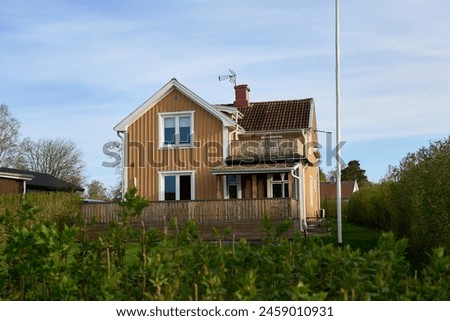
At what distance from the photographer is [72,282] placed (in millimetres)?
4230

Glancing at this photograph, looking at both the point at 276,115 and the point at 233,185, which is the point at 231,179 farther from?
the point at 276,115

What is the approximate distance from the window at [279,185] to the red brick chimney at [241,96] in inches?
243

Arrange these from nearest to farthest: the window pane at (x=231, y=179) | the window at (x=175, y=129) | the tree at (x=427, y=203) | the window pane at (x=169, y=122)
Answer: the tree at (x=427, y=203) → the window pane at (x=231, y=179) → the window at (x=175, y=129) → the window pane at (x=169, y=122)

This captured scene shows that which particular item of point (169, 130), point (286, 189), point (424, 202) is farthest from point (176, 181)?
point (424, 202)

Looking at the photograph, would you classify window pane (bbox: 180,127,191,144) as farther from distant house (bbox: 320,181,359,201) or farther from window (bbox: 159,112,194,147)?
distant house (bbox: 320,181,359,201)

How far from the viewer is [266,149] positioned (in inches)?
1088

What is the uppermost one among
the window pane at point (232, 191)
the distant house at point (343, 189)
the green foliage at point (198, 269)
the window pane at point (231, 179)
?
the distant house at point (343, 189)

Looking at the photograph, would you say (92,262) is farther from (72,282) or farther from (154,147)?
(154,147)

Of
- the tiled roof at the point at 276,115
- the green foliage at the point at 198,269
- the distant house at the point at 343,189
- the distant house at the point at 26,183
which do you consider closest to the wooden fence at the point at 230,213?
the distant house at the point at 26,183

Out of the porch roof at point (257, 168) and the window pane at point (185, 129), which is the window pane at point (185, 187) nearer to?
the window pane at point (185, 129)

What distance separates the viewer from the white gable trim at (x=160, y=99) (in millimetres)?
27812

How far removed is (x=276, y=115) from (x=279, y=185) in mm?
4812

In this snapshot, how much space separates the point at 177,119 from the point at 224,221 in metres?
7.35
